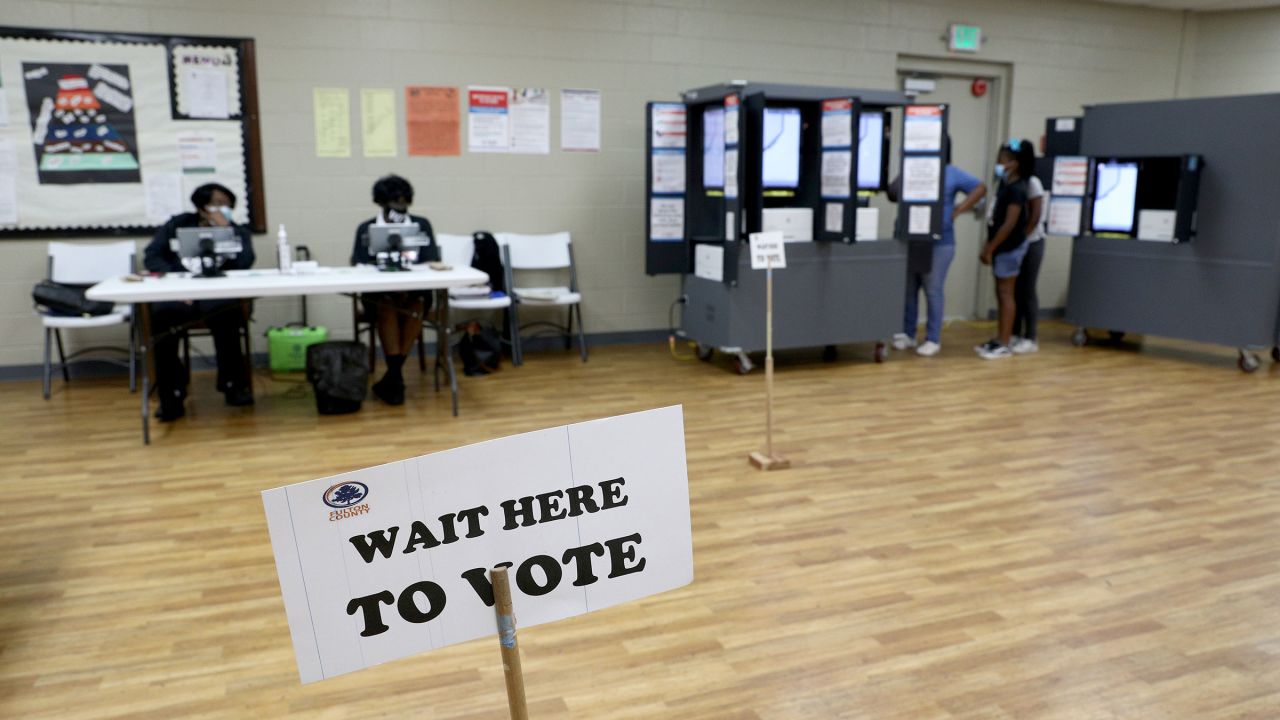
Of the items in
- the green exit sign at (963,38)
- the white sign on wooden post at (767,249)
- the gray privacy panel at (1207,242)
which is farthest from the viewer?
the green exit sign at (963,38)

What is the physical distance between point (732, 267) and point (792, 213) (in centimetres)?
61

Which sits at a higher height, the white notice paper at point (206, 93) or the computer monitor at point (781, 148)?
the white notice paper at point (206, 93)

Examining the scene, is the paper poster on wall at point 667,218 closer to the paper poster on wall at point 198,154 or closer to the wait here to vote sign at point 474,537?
the paper poster on wall at point 198,154

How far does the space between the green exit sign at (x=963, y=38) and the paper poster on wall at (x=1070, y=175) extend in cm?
144

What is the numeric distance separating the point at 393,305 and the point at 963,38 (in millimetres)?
5516

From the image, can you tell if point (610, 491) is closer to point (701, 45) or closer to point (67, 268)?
point (67, 268)

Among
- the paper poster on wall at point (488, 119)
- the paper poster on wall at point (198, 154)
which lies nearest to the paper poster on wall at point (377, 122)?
the paper poster on wall at point (488, 119)

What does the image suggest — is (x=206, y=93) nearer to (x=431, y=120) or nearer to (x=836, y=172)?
(x=431, y=120)

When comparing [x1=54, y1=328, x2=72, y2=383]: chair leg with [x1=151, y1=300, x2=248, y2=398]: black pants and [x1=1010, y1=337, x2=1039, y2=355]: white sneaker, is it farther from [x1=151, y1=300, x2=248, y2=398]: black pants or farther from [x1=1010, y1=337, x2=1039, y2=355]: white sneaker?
[x1=1010, y1=337, x2=1039, y2=355]: white sneaker

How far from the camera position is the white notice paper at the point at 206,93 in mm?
5914

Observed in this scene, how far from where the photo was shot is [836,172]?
20.1 feet

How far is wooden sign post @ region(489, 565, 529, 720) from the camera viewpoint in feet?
4.33

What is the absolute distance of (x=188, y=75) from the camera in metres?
5.90

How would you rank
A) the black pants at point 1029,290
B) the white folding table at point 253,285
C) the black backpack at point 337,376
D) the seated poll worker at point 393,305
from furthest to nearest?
the black pants at point 1029,290
the seated poll worker at point 393,305
the black backpack at point 337,376
the white folding table at point 253,285
